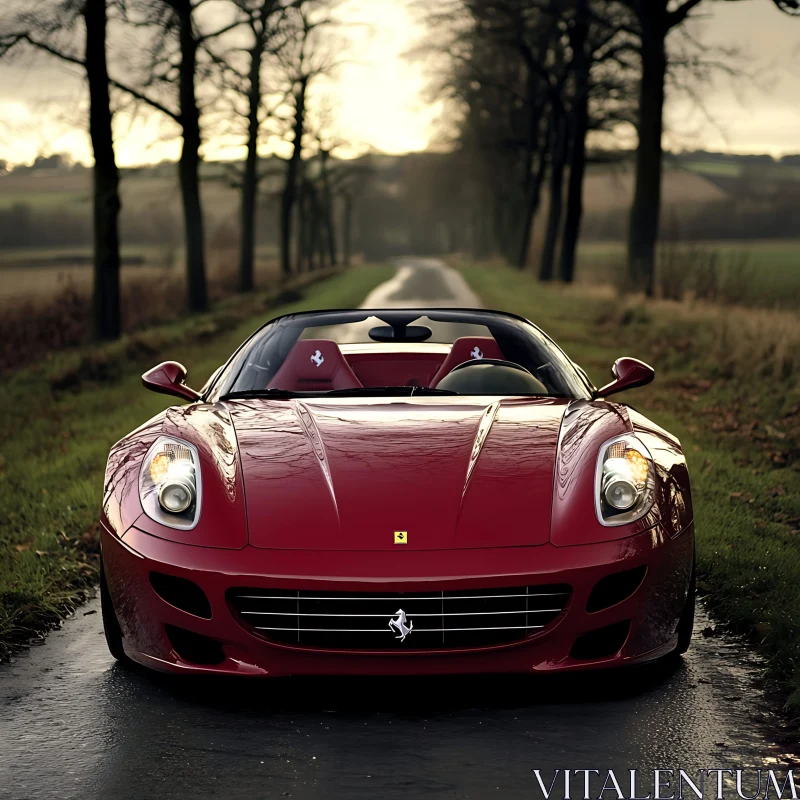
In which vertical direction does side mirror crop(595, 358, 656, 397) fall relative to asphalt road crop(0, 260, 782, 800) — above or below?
above

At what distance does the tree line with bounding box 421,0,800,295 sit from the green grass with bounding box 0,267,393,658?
778 centimetres

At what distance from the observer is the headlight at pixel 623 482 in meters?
3.93

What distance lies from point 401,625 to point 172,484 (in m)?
0.99

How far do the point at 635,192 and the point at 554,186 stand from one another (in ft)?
53.5

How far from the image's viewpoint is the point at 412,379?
6.21 metres

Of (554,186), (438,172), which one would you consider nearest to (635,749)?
(554,186)

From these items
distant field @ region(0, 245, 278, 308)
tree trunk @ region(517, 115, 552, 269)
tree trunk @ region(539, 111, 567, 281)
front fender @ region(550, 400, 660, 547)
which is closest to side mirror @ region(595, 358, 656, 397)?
front fender @ region(550, 400, 660, 547)

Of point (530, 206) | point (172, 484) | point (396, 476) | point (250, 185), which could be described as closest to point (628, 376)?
point (396, 476)

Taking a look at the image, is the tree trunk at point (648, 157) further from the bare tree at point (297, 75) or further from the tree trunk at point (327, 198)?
the tree trunk at point (327, 198)

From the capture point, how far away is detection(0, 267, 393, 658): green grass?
17.5ft

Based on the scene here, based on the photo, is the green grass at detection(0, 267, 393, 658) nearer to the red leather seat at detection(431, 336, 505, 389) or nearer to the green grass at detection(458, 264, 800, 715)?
the red leather seat at detection(431, 336, 505, 389)

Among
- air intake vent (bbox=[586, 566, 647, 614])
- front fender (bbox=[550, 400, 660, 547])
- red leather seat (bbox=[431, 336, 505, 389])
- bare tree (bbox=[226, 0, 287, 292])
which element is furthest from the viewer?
bare tree (bbox=[226, 0, 287, 292])

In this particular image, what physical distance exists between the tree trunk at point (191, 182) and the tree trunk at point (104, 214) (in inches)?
174

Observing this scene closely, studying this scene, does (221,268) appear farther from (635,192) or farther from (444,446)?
(444,446)
